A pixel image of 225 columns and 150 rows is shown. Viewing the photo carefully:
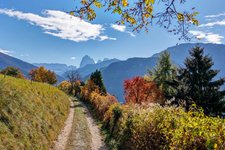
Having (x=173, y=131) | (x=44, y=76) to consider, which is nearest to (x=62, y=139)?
(x=173, y=131)

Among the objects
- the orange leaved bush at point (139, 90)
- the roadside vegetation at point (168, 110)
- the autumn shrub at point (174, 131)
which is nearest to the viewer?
the autumn shrub at point (174, 131)

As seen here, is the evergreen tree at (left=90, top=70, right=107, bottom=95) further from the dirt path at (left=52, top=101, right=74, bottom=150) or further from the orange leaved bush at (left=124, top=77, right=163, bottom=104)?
the dirt path at (left=52, top=101, right=74, bottom=150)

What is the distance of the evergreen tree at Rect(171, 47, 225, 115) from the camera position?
39062mm

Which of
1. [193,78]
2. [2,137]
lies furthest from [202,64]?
[2,137]

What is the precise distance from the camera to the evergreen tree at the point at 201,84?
1538 inches

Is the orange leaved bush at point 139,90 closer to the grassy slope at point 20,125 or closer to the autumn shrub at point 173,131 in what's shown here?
the autumn shrub at point 173,131

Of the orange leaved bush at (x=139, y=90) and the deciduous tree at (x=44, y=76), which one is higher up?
the deciduous tree at (x=44, y=76)

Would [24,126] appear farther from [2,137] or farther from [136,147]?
[136,147]

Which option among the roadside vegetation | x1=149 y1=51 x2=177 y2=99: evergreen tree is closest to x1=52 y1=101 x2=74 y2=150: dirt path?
the roadside vegetation

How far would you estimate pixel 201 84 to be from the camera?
41.3 meters

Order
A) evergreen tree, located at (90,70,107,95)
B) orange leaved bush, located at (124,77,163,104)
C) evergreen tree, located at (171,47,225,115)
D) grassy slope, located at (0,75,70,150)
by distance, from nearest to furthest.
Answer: grassy slope, located at (0,75,70,150)
evergreen tree, located at (171,47,225,115)
orange leaved bush, located at (124,77,163,104)
evergreen tree, located at (90,70,107,95)

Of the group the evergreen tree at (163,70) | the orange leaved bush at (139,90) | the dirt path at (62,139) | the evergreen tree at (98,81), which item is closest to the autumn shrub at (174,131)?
the dirt path at (62,139)

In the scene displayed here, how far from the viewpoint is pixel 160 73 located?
192ft

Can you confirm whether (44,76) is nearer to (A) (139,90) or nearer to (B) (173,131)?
(A) (139,90)
